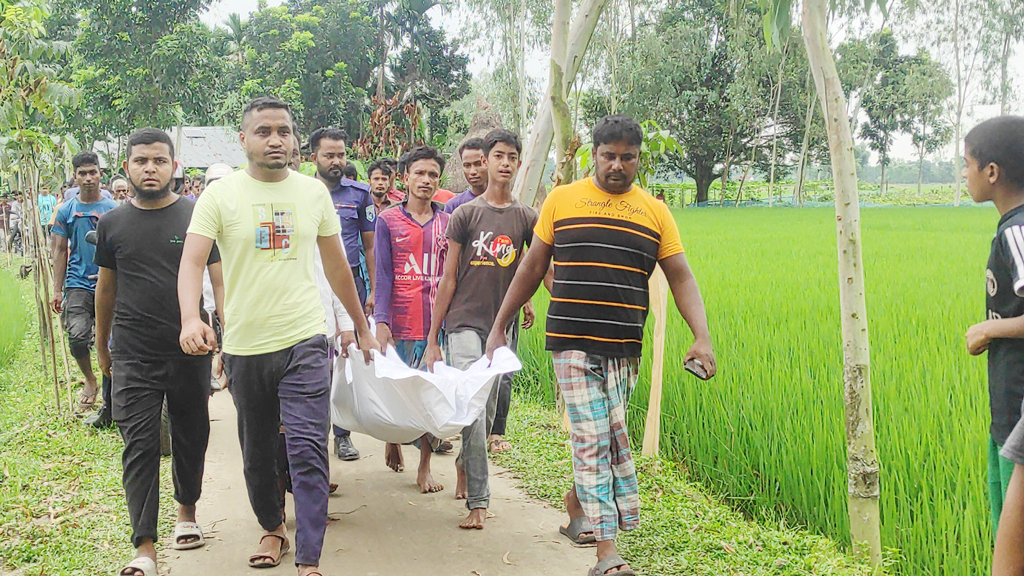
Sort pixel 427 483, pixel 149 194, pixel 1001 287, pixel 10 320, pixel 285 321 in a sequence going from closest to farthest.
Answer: pixel 1001 287, pixel 285 321, pixel 149 194, pixel 427 483, pixel 10 320

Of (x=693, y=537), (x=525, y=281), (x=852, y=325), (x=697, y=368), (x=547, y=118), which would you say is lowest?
(x=693, y=537)

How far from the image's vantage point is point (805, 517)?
3859mm

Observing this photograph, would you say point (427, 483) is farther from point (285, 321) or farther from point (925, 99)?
point (925, 99)

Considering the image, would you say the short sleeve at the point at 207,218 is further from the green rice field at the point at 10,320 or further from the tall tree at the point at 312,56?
the tall tree at the point at 312,56

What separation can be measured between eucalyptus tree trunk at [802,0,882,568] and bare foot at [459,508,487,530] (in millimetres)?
1597

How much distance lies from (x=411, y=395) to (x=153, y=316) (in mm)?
1123

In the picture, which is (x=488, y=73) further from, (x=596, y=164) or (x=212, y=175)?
(x=596, y=164)

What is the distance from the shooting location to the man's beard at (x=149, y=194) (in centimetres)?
373

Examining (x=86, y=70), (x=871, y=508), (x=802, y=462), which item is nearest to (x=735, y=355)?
(x=802, y=462)

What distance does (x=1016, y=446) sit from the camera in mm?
2273

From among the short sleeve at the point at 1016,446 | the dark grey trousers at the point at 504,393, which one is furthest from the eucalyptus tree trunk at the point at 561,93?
the short sleeve at the point at 1016,446

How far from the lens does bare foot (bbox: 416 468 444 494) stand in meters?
4.64

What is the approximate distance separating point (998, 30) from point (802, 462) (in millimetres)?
41259

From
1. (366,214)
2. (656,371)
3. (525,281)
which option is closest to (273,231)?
(525,281)
